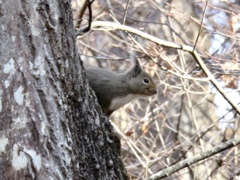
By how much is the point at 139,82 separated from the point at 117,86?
0.30 metres

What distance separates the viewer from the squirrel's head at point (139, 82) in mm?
4426

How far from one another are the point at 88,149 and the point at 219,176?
13.3 ft

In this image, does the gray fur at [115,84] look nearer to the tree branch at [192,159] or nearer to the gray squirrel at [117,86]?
the gray squirrel at [117,86]

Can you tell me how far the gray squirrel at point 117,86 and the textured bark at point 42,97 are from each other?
1450 millimetres

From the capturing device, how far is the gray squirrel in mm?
3977

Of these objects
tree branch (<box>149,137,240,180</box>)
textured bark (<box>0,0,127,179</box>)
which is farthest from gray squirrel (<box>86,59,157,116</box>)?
textured bark (<box>0,0,127,179</box>)

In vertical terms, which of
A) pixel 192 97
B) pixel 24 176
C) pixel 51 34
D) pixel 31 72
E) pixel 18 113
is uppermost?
pixel 51 34

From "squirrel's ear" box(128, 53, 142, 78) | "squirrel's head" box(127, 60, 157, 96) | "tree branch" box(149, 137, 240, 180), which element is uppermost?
"squirrel's ear" box(128, 53, 142, 78)

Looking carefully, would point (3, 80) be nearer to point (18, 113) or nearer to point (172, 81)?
point (18, 113)

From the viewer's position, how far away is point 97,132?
8.21 feet

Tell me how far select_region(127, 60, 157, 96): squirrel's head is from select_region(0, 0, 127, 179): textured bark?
78.4 inches

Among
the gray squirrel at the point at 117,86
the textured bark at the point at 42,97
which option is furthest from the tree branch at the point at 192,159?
the gray squirrel at the point at 117,86

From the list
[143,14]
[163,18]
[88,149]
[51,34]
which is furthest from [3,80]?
[143,14]

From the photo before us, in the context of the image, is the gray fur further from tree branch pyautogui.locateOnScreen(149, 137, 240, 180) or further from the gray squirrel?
tree branch pyautogui.locateOnScreen(149, 137, 240, 180)
